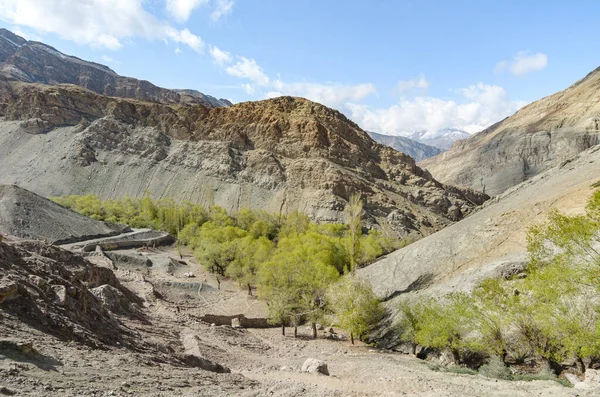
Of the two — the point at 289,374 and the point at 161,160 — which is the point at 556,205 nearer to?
the point at 289,374

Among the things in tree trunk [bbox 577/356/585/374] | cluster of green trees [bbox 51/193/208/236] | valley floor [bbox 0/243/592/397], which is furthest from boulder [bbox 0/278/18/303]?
cluster of green trees [bbox 51/193/208/236]

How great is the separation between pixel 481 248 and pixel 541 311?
14.9 metres

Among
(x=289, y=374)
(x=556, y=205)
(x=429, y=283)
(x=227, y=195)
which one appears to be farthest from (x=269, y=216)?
(x=289, y=374)

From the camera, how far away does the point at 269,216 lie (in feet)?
267

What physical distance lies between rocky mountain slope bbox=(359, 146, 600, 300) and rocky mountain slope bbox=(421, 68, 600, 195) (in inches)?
4556

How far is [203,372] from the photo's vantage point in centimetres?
1239

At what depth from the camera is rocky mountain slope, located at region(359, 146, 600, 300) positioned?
2741 cm

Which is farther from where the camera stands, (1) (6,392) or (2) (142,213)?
(2) (142,213)

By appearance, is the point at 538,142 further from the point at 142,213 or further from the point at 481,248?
the point at 142,213

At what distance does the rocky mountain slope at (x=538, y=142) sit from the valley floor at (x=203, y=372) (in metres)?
143

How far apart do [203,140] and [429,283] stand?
3534 inches

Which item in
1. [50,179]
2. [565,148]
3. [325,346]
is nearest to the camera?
[325,346]

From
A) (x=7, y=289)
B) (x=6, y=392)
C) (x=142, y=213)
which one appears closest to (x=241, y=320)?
(x=7, y=289)

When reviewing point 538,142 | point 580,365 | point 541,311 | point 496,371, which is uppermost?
point 538,142
